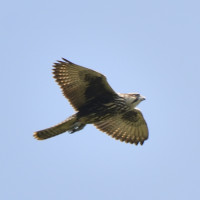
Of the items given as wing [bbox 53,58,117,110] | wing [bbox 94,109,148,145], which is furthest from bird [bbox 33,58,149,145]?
wing [bbox 94,109,148,145]

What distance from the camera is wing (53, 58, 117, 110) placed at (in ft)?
41.8

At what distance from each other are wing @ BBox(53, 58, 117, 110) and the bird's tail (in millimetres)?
449

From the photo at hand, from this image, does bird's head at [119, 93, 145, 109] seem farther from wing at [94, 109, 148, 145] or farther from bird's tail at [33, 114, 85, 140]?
bird's tail at [33, 114, 85, 140]

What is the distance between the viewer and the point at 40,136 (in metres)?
12.8

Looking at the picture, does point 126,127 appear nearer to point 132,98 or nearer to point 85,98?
point 132,98

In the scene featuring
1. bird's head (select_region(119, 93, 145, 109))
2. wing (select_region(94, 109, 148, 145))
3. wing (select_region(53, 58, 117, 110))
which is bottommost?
wing (select_region(94, 109, 148, 145))

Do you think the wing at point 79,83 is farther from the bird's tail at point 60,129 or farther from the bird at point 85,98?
the bird's tail at point 60,129

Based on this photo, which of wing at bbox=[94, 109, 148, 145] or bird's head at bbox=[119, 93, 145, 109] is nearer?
bird's head at bbox=[119, 93, 145, 109]

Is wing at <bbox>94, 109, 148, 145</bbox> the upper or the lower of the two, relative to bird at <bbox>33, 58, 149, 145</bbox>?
lower

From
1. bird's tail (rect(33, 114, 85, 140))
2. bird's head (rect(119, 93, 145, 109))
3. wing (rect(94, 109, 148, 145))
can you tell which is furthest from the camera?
wing (rect(94, 109, 148, 145))

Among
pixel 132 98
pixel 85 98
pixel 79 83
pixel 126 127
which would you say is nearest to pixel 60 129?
pixel 85 98

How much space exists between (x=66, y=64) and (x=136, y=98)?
204 cm

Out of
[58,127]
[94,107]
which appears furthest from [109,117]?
[58,127]

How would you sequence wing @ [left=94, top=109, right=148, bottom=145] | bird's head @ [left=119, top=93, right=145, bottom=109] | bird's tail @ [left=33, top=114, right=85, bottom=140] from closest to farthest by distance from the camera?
bird's tail @ [left=33, top=114, right=85, bottom=140] < bird's head @ [left=119, top=93, right=145, bottom=109] < wing @ [left=94, top=109, right=148, bottom=145]
